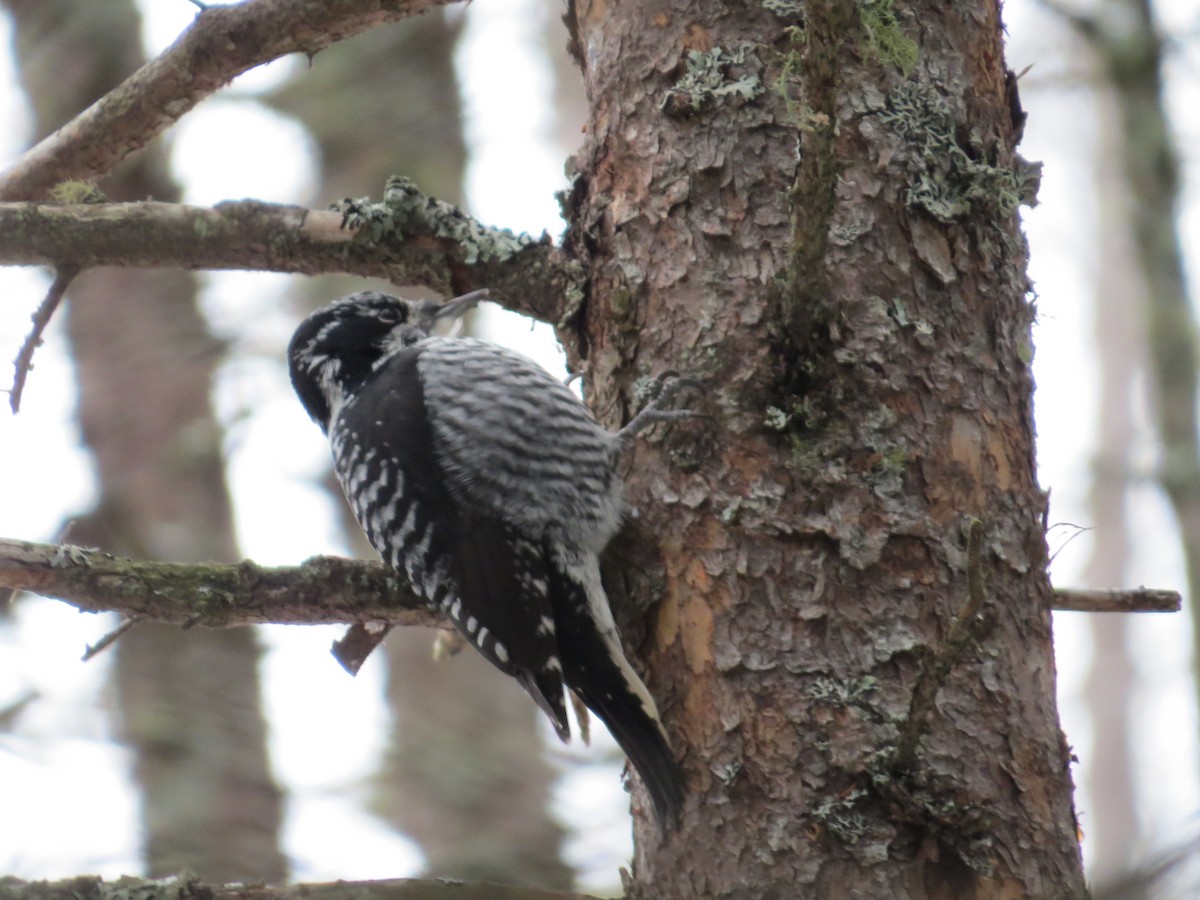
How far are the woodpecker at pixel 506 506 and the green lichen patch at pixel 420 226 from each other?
18cm

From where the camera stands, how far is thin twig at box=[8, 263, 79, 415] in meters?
2.84

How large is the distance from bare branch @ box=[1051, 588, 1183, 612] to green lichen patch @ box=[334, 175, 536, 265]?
1.39 metres

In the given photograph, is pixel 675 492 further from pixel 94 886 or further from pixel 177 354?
pixel 177 354

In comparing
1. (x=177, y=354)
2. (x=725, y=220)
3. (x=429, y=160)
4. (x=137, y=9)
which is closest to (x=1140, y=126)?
(x=725, y=220)

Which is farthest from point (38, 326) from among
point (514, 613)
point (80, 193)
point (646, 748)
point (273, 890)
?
point (646, 748)

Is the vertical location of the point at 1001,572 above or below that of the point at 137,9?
below

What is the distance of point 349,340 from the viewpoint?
152 inches

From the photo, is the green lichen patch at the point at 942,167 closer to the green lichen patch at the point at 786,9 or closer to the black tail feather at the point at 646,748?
the green lichen patch at the point at 786,9

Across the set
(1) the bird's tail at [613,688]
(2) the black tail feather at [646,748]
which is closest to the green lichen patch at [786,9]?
(1) the bird's tail at [613,688]

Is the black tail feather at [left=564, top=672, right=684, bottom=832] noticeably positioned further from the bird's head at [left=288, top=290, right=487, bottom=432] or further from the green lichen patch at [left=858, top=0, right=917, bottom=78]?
the bird's head at [left=288, top=290, right=487, bottom=432]

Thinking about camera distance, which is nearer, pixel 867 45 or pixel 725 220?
pixel 867 45

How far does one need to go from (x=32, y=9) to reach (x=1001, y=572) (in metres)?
6.12

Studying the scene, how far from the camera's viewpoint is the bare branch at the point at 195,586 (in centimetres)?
236

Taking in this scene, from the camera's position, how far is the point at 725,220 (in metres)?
2.57
